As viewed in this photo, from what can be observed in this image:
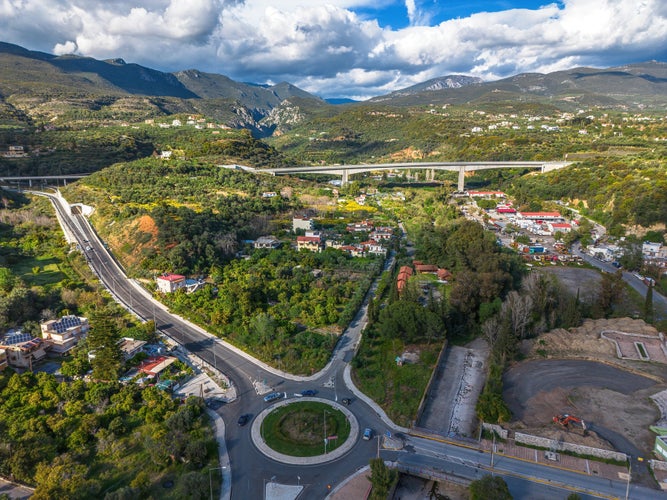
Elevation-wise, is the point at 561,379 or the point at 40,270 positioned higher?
the point at 40,270

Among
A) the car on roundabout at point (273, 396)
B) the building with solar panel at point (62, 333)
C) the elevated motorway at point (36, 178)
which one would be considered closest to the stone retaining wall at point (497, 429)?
the car on roundabout at point (273, 396)

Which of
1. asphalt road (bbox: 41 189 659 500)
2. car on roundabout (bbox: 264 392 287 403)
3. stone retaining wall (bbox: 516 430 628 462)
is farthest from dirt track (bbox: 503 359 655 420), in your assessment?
car on roundabout (bbox: 264 392 287 403)

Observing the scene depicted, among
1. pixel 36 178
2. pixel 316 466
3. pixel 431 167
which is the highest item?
pixel 36 178

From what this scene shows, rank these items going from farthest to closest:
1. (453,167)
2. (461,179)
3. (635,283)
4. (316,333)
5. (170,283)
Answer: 1. (453,167)
2. (461,179)
3. (635,283)
4. (170,283)
5. (316,333)

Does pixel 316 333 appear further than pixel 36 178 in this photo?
No

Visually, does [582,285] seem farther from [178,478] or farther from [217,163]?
[217,163]

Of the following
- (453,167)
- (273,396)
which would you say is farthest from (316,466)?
(453,167)

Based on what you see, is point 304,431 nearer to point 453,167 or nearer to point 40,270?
point 40,270

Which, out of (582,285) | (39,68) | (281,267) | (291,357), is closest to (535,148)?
(582,285)

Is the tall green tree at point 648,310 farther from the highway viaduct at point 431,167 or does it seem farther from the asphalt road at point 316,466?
the highway viaduct at point 431,167
